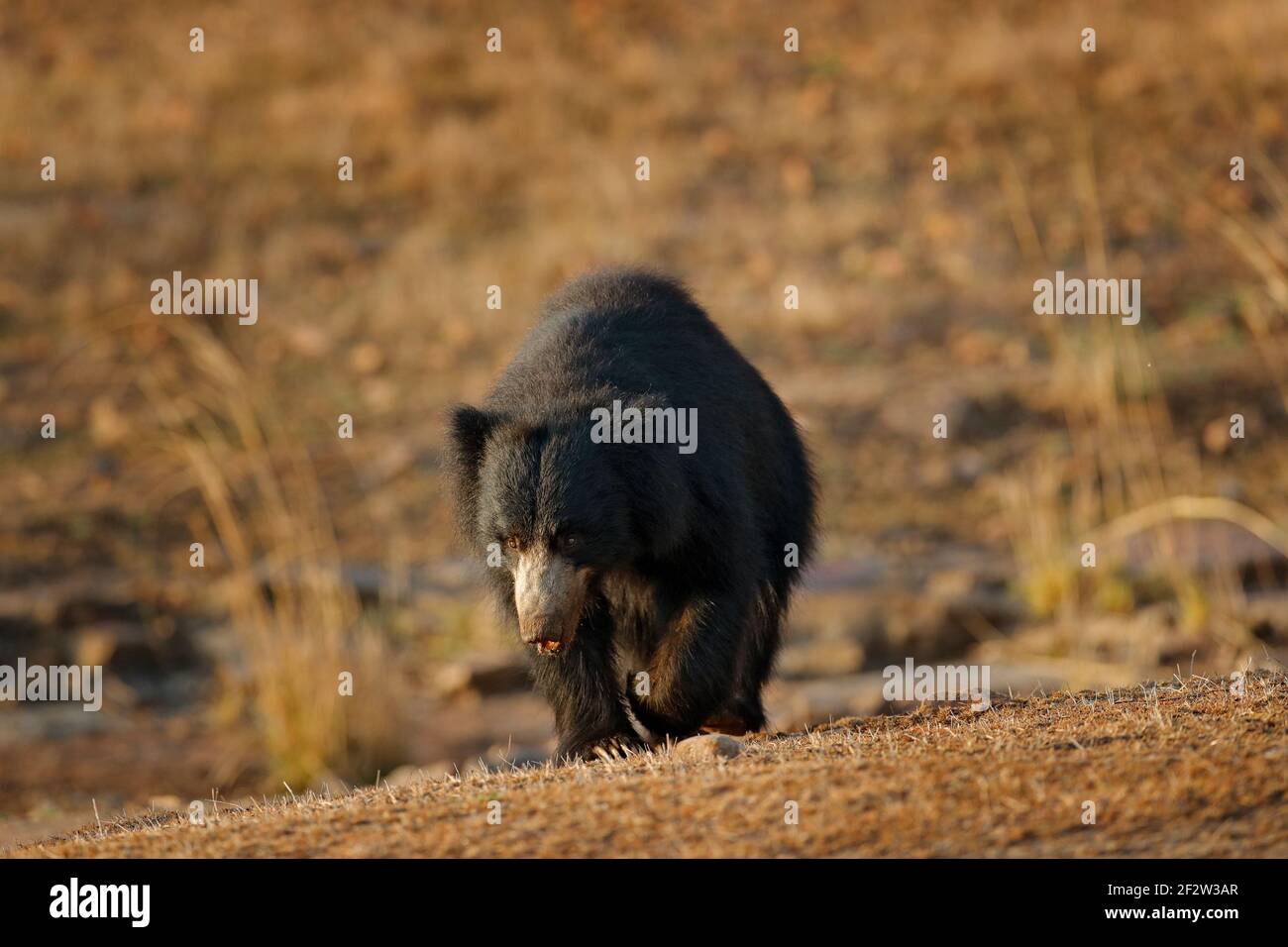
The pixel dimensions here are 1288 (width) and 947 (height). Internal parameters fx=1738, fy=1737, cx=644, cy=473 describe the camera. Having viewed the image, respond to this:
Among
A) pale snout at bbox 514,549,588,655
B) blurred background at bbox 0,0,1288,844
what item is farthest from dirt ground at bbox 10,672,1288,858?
blurred background at bbox 0,0,1288,844

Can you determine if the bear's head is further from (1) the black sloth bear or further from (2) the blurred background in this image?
(2) the blurred background

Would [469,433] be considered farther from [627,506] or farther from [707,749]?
[707,749]

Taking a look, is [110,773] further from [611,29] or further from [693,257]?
[611,29]

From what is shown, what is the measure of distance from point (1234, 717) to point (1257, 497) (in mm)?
8028

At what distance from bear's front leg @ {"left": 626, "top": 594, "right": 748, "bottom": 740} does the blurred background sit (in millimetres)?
769

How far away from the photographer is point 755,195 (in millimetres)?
18906

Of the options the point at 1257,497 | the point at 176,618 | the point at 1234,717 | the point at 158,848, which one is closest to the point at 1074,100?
the point at 1257,497

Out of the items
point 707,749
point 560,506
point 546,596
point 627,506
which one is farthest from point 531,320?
point 707,749

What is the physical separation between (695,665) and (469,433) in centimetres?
108

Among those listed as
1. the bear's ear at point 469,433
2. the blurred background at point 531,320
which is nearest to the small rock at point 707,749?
the bear's ear at point 469,433

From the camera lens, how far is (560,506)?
5168 millimetres

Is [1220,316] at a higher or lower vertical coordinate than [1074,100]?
lower

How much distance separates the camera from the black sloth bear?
5215 millimetres

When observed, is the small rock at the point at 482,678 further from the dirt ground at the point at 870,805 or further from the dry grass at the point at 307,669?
the dirt ground at the point at 870,805
